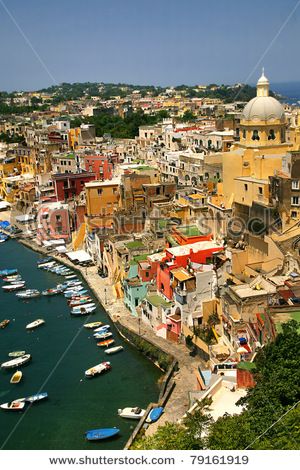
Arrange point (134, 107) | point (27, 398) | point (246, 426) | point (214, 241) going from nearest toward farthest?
point (246, 426), point (27, 398), point (214, 241), point (134, 107)

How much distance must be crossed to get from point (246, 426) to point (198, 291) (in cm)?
777

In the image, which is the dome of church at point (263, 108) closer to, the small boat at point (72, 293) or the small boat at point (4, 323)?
the small boat at point (72, 293)

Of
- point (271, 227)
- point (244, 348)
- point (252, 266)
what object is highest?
point (271, 227)

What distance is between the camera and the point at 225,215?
59.6 ft

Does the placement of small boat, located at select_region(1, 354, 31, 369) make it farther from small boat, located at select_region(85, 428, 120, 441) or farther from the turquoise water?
small boat, located at select_region(85, 428, 120, 441)

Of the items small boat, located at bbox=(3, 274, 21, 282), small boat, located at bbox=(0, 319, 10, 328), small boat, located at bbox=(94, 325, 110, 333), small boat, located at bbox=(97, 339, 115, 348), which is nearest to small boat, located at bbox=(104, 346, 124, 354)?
small boat, located at bbox=(97, 339, 115, 348)

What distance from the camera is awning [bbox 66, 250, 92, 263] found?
23.8 metres

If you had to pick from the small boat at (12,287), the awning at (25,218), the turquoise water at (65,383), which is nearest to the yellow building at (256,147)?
the turquoise water at (65,383)

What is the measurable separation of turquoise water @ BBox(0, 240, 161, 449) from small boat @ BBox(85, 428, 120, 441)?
4.6 inches

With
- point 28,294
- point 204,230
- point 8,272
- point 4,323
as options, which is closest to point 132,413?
point 4,323

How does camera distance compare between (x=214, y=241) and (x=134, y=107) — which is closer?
(x=214, y=241)

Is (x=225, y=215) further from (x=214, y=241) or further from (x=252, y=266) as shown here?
(x=252, y=266)

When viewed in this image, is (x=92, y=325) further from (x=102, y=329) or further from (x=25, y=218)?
(x=25, y=218)
